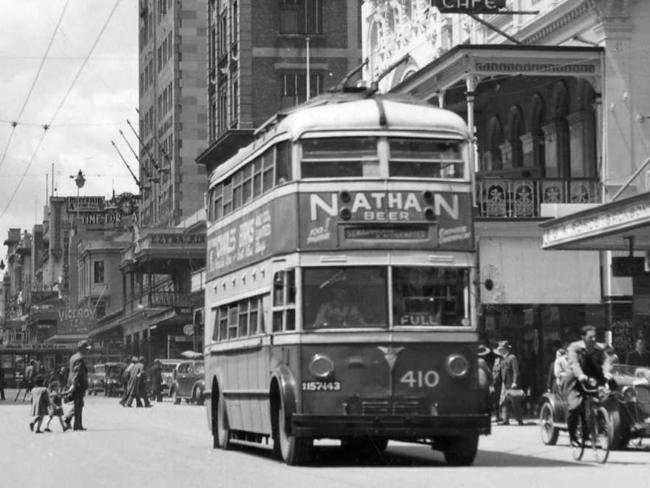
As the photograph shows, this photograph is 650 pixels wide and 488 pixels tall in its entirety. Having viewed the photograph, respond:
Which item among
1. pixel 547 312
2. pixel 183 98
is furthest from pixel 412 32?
pixel 183 98

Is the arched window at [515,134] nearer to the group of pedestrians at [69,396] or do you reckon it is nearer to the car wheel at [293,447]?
the group of pedestrians at [69,396]

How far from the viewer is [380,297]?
67.0 ft

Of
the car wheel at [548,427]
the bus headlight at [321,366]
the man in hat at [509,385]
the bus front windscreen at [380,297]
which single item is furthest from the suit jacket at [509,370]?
the bus headlight at [321,366]

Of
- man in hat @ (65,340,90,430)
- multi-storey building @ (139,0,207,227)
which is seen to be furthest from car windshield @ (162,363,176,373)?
man in hat @ (65,340,90,430)

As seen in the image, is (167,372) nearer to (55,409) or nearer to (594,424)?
(55,409)

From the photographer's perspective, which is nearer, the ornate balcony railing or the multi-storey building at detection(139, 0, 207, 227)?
the ornate balcony railing

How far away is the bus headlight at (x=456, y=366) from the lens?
2042 cm

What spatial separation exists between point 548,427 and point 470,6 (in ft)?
51.2

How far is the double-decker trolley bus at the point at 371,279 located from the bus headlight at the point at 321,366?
0.01 metres

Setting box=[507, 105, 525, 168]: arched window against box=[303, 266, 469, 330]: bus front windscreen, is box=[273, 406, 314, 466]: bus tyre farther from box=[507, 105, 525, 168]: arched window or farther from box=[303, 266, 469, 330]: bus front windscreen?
box=[507, 105, 525, 168]: arched window

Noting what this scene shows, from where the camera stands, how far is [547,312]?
3953 cm

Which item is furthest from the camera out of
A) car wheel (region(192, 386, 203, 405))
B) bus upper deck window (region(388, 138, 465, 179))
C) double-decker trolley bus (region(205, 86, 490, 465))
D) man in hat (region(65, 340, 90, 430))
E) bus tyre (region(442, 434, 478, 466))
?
car wheel (region(192, 386, 203, 405))

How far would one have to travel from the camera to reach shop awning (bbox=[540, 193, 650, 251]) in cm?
2914

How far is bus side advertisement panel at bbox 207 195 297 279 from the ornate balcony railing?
39.9ft
